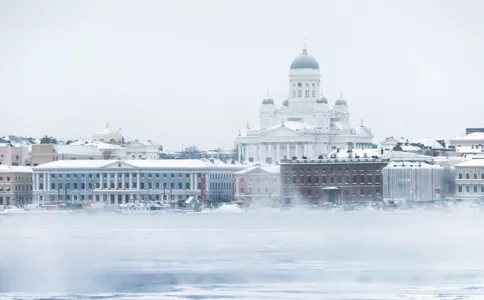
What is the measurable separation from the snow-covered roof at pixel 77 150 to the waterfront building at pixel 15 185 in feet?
31.9

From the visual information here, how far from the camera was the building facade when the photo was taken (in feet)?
473

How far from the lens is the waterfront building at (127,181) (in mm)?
151625

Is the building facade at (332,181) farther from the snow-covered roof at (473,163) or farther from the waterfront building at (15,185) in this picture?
the waterfront building at (15,185)

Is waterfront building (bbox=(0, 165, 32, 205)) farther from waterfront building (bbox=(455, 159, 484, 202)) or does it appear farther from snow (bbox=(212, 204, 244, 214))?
waterfront building (bbox=(455, 159, 484, 202))

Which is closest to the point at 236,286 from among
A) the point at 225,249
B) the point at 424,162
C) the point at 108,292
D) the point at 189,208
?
the point at 108,292

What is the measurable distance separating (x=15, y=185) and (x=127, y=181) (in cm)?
1019

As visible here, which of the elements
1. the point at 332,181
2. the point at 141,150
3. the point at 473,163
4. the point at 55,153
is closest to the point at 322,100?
the point at 141,150

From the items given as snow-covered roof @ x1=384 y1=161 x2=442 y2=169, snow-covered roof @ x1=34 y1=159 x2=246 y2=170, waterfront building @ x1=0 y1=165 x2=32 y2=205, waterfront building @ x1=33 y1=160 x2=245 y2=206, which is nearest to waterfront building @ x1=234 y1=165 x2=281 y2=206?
waterfront building @ x1=33 y1=160 x2=245 y2=206

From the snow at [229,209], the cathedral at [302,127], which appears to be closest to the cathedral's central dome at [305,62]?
the cathedral at [302,127]

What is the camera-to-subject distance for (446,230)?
82750 millimetres

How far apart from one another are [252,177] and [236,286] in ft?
350

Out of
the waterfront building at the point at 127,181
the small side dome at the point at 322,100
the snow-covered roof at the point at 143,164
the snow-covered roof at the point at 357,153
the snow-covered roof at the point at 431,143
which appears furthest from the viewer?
the small side dome at the point at 322,100

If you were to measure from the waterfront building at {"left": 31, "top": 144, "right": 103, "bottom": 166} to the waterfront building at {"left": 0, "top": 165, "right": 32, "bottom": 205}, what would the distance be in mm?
7079

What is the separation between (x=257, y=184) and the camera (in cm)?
15250
